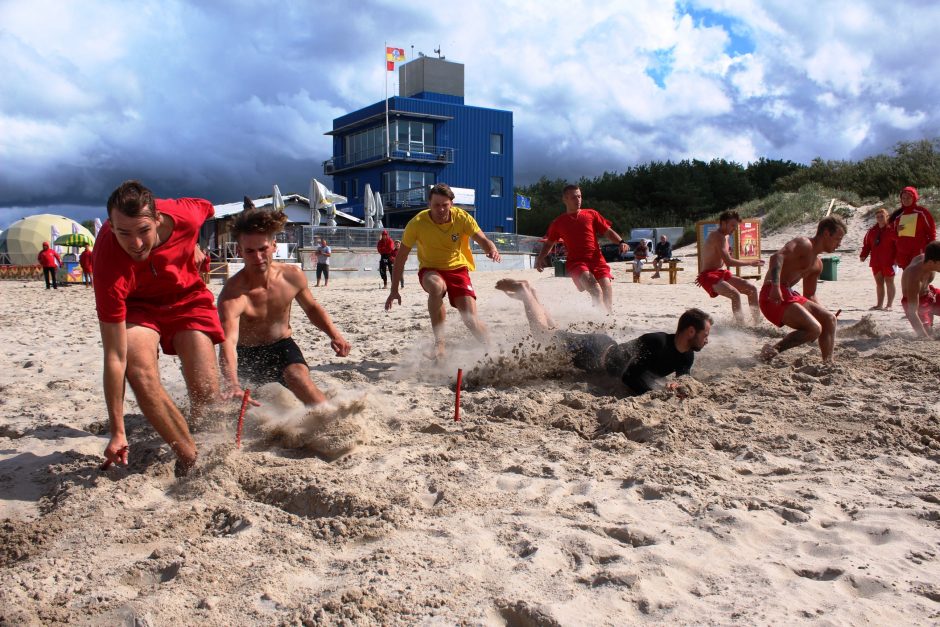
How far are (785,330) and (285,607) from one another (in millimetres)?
6719

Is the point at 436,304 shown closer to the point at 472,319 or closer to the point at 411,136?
the point at 472,319

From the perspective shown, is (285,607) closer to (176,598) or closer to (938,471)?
(176,598)

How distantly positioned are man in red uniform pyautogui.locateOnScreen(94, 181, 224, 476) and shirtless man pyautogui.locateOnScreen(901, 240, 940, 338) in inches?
247

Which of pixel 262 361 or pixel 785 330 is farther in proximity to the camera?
pixel 785 330

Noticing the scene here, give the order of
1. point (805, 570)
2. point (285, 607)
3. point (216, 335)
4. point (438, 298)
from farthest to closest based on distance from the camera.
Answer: point (438, 298)
point (216, 335)
point (805, 570)
point (285, 607)

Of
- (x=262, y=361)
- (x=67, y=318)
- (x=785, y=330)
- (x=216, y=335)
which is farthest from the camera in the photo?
(x=67, y=318)

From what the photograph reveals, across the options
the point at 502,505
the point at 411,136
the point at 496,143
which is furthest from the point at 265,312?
the point at 496,143

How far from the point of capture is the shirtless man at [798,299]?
5609 mm

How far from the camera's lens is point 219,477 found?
332 centimetres

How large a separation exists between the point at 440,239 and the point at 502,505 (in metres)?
3.78

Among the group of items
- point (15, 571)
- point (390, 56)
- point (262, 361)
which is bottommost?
point (15, 571)

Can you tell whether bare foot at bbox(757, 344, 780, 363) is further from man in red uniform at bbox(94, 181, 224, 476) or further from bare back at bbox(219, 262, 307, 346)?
man in red uniform at bbox(94, 181, 224, 476)

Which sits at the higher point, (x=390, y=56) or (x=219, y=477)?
(x=390, y=56)

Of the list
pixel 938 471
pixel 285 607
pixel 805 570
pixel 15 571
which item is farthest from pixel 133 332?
pixel 938 471
